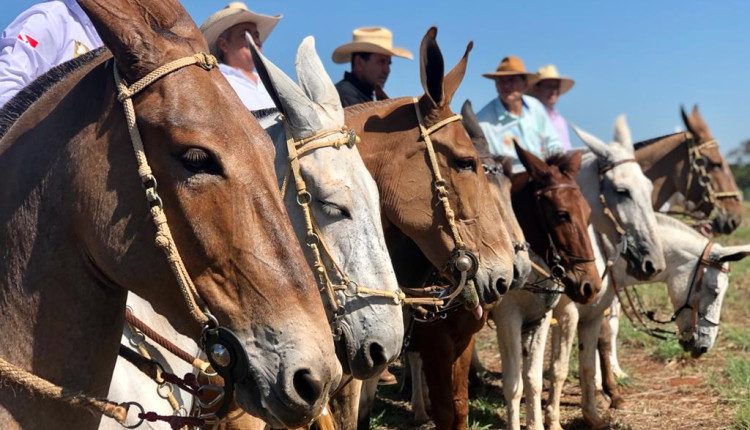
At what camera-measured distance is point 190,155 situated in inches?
66.0

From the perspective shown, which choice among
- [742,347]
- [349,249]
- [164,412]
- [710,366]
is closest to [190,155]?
[164,412]

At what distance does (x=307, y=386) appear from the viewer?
1654 millimetres

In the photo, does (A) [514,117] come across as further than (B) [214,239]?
Yes

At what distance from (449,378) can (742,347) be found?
5601mm

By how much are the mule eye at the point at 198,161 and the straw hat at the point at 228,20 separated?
313 cm

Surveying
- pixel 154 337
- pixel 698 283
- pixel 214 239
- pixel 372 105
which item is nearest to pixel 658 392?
pixel 698 283

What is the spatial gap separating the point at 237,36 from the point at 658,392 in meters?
5.48

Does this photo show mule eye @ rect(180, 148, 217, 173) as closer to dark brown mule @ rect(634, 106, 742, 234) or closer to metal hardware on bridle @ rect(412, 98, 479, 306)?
metal hardware on bridle @ rect(412, 98, 479, 306)

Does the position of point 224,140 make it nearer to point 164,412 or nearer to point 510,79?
point 164,412

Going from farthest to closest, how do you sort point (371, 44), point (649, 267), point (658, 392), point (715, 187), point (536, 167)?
point (715, 187)
point (658, 392)
point (649, 267)
point (371, 44)
point (536, 167)

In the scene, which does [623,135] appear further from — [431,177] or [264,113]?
[264,113]

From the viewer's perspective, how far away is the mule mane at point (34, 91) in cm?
199

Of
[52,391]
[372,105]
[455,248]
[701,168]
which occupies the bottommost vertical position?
[701,168]

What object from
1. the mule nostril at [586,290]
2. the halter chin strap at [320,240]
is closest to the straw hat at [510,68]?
the mule nostril at [586,290]
